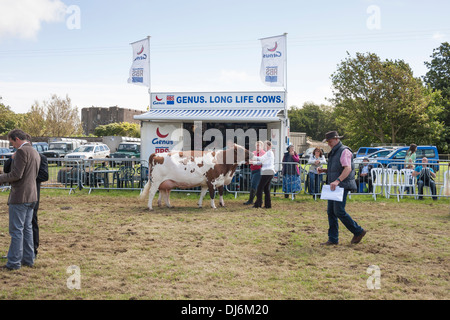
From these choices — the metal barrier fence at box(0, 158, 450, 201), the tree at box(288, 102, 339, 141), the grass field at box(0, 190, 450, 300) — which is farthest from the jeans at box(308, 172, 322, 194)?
the tree at box(288, 102, 339, 141)

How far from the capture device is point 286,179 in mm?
12555

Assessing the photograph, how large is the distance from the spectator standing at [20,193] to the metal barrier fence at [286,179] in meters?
7.79

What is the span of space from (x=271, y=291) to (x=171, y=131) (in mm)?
10902

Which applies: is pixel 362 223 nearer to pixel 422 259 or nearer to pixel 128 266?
pixel 422 259

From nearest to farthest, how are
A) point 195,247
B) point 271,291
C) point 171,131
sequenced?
point 271,291
point 195,247
point 171,131

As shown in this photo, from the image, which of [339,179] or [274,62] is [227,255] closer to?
[339,179]

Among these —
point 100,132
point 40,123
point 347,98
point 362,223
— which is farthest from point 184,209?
point 100,132

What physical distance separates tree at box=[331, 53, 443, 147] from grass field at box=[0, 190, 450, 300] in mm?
28534

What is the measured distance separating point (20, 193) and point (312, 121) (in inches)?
2696

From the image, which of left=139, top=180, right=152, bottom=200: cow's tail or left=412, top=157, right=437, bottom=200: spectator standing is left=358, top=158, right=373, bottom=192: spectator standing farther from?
left=139, top=180, right=152, bottom=200: cow's tail

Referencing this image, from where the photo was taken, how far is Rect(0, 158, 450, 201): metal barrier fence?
12523 mm

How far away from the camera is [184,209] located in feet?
34.3

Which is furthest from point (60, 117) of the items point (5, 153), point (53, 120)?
point (5, 153)

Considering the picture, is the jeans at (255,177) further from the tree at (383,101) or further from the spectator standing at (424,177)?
the tree at (383,101)
